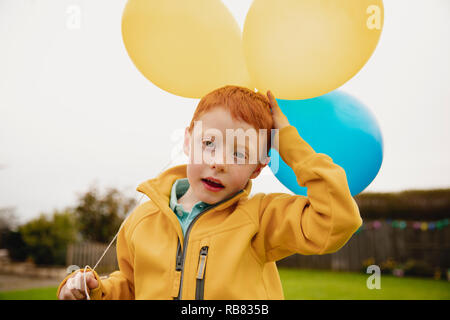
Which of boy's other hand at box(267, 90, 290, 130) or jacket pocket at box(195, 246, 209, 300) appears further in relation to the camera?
boy's other hand at box(267, 90, 290, 130)

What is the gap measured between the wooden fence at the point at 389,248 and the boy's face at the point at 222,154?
5.89m

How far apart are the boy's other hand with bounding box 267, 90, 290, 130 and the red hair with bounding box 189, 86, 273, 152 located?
0.05 ft

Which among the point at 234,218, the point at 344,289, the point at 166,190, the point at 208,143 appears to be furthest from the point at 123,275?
the point at 344,289

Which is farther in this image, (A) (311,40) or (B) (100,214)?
(B) (100,214)

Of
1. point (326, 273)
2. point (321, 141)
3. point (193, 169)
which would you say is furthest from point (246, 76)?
point (326, 273)

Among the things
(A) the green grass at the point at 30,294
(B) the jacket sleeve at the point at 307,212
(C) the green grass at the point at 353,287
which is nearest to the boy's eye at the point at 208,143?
(B) the jacket sleeve at the point at 307,212

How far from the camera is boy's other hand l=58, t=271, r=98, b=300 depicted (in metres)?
1.16

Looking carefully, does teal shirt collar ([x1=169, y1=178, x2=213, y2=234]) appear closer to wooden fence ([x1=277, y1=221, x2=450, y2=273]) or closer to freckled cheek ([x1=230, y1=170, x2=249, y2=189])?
freckled cheek ([x1=230, y1=170, x2=249, y2=189])

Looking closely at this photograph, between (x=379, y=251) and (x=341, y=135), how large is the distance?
5.86m

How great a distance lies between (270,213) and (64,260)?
19.5 ft

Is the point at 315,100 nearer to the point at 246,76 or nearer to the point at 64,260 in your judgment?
the point at 246,76

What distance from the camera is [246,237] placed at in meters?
1.11

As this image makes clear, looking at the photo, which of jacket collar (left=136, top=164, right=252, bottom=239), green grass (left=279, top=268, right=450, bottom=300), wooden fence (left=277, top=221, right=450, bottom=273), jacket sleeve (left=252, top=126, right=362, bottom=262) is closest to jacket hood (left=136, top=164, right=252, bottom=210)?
jacket collar (left=136, top=164, right=252, bottom=239)

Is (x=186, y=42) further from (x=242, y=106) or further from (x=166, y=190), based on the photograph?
(x=166, y=190)
